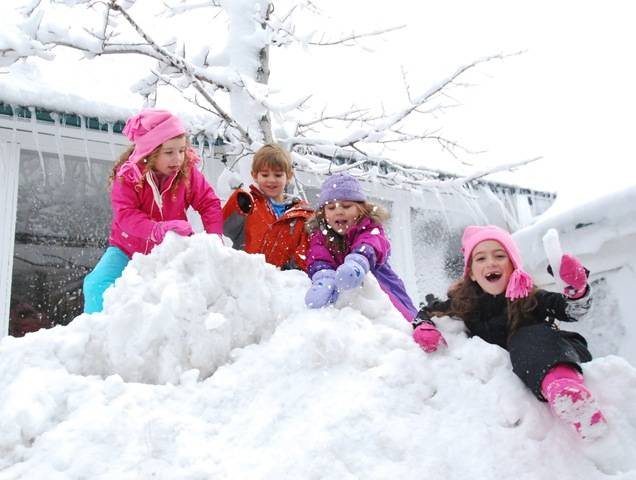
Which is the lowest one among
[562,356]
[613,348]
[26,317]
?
[613,348]

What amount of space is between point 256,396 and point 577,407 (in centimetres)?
96

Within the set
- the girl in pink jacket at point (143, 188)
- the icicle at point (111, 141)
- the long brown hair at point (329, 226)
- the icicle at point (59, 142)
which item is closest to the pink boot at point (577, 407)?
the long brown hair at point (329, 226)

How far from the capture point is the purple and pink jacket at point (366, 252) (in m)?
2.50

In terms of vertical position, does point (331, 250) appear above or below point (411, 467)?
above

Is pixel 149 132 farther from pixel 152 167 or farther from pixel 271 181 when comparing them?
pixel 271 181

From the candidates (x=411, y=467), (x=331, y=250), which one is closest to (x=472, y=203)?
(x=331, y=250)

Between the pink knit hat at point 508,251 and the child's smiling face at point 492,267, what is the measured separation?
2 centimetres

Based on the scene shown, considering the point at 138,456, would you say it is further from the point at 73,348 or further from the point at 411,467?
the point at 411,467

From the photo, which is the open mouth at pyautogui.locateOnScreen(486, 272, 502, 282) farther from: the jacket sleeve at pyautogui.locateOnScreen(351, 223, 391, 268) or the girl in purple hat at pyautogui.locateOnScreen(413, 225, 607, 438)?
the jacket sleeve at pyautogui.locateOnScreen(351, 223, 391, 268)

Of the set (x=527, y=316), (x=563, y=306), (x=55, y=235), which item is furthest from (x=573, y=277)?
(x=55, y=235)

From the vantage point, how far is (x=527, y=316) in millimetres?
1926

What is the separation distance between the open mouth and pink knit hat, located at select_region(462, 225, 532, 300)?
7 centimetres

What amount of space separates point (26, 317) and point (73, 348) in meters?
4.06

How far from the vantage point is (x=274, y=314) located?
2051 mm
